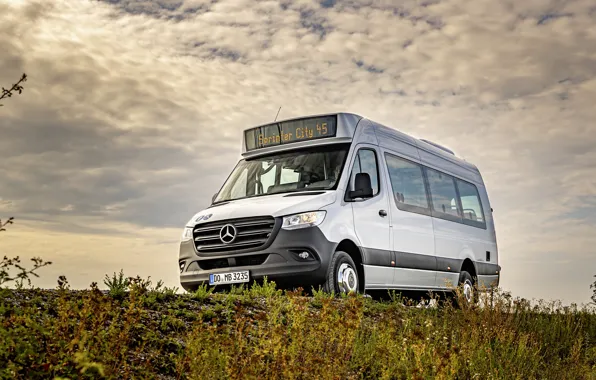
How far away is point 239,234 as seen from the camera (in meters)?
10.4

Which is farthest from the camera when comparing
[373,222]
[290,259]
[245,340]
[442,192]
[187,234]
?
[442,192]

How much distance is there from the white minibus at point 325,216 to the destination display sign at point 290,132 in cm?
2

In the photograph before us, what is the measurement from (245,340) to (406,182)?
314 inches

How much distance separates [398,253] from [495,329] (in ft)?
11.3

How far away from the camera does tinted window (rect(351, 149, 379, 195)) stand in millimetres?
11231

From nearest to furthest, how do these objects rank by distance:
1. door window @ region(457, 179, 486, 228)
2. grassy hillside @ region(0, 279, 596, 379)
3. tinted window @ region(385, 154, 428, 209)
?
grassy hillside @ region(0, 279, 596, 379) < tinted window @ region(385, 154, 428, 209) < door window @ region(457, 179, 486, 228)

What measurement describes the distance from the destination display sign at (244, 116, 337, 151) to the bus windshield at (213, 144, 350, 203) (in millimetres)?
228

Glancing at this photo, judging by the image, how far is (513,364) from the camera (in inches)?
313

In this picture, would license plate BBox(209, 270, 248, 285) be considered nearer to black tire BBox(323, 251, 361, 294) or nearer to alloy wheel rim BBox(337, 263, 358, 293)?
black tire BBox(323, 251, 361, 294)

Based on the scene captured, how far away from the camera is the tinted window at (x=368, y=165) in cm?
1123

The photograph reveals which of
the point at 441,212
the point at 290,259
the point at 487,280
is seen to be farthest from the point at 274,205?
the point at 487,280

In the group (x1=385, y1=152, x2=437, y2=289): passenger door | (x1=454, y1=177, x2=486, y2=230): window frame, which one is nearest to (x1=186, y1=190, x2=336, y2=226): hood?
(x1=385, y1=152, x2=437, y2=289): passenger door

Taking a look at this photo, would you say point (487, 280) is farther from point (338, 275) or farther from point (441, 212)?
point (338, 275)

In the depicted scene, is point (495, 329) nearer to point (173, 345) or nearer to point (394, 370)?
point (394, 370)
